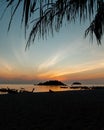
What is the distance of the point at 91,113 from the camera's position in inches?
309

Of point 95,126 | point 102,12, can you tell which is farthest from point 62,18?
point 95,126

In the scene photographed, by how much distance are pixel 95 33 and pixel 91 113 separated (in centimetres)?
339

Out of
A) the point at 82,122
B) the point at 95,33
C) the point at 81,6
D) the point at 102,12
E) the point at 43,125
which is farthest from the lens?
the point at 43,125

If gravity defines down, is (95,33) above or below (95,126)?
above

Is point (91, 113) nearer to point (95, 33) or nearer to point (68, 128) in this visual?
point (68, 128)

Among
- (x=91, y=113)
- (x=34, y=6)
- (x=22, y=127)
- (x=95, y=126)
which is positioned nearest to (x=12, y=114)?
(x=22, y=127)

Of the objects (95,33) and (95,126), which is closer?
(95,33)

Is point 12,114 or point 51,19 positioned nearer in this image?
point 51,19

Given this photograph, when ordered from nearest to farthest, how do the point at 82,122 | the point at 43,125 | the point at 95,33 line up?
the point at 95,33 < the point at 82,122 < the point at 43,125

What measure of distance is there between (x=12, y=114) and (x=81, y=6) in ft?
21.8

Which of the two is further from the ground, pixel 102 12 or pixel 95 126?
pixel 102 12

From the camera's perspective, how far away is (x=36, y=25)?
4.00 meters

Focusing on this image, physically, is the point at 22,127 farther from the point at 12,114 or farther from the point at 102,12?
the point at 102,12

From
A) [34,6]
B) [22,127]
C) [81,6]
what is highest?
[81,6]
